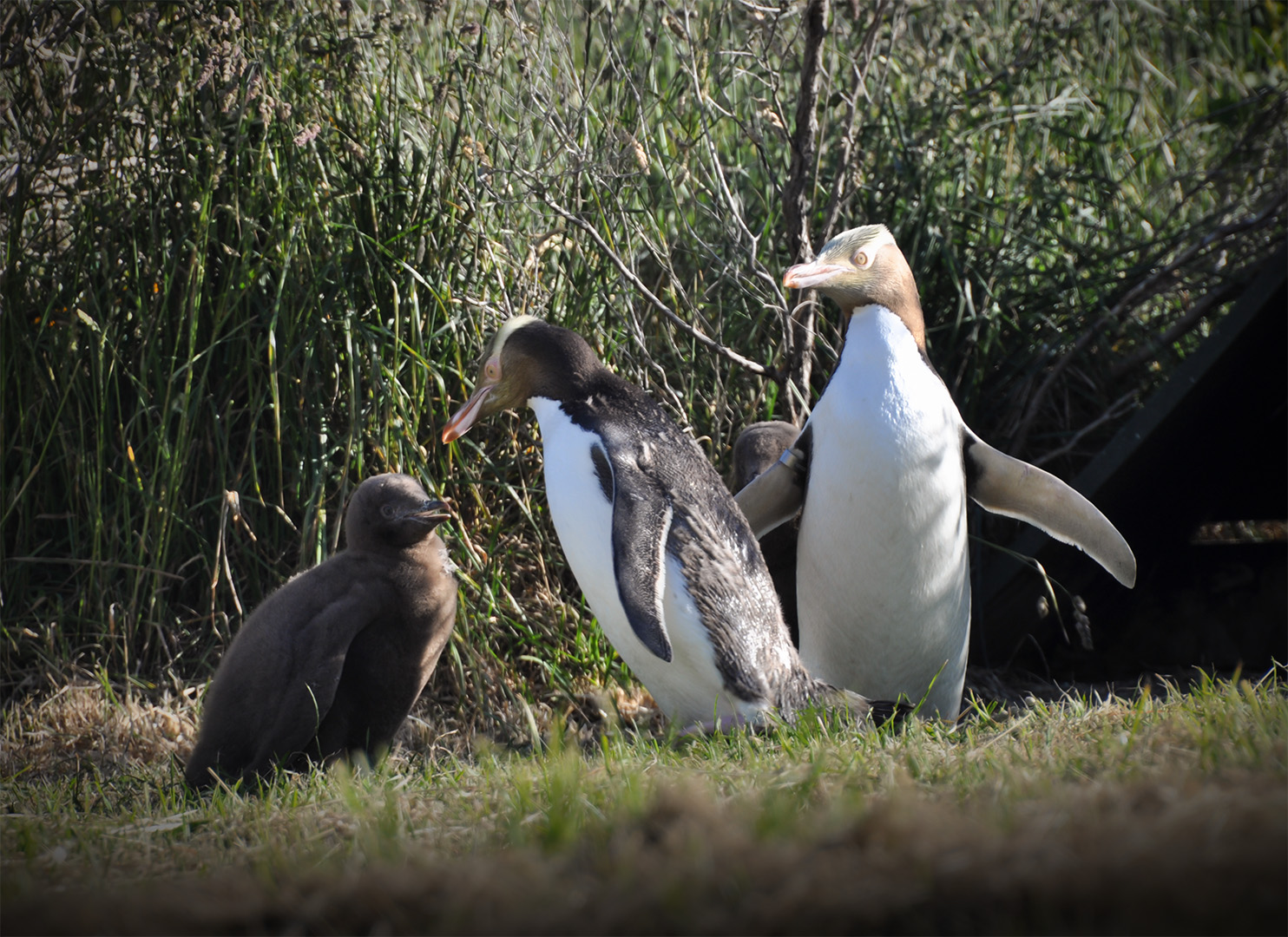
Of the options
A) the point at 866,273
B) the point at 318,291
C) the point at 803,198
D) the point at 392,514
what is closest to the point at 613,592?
the point at 392,514

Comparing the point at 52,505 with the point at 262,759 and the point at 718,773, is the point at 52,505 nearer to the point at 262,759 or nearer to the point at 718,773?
the point at 262,759

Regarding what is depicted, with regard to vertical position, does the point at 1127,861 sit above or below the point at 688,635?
above

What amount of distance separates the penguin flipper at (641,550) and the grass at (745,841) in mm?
352

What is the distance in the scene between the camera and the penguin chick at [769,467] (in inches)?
156

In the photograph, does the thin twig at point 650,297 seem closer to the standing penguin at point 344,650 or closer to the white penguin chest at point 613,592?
the white penguin chest at point 613,592

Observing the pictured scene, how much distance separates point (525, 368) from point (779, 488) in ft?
3.06

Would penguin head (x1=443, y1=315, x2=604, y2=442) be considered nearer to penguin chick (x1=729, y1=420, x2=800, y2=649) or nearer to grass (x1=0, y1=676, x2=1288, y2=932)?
penguin chick (x1=729, y1=420, x2=800, y2=649)

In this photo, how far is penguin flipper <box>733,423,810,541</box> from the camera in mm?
3693

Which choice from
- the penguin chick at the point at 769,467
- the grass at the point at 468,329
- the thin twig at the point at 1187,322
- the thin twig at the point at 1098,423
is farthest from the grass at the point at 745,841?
the thin twig at the point at 1187,322

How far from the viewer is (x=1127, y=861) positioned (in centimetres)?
130

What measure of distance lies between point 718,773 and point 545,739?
5.67 ft

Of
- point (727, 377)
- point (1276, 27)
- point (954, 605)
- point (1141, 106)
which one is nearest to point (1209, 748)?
point (954, 605)

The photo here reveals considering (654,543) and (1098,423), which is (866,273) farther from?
(1098,423)

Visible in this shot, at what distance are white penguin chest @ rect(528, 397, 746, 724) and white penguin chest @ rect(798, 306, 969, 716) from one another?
2.27 ft
